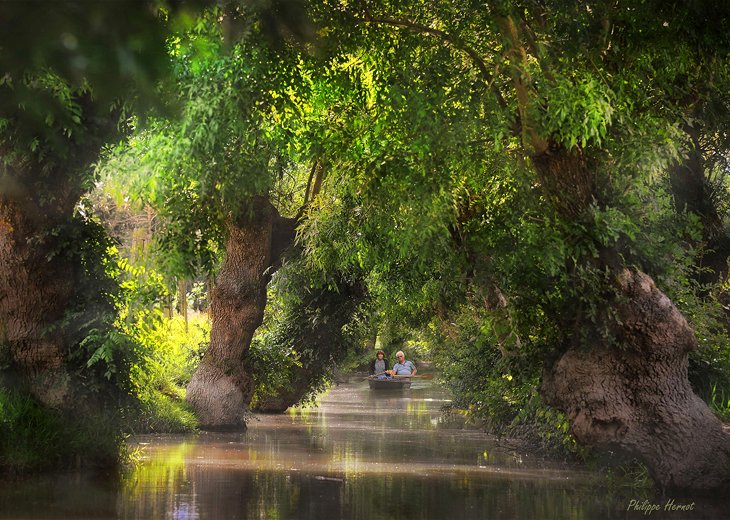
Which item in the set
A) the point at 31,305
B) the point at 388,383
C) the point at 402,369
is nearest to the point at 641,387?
the point at 31,305

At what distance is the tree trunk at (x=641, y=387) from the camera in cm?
1356

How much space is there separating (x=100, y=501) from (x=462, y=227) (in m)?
7.04

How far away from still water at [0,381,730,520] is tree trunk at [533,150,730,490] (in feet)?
1.88

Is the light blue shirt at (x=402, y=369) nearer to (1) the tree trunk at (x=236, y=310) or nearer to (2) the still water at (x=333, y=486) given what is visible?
(1) the tree trunk at (x=236, y=310)

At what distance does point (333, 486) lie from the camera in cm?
1395

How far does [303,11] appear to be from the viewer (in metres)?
3.37

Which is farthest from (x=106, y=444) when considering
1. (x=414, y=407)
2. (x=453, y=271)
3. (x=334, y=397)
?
(x=334, y=397)

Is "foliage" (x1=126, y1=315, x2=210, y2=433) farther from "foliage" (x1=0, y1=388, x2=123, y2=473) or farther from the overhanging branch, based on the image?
the overhanging branch

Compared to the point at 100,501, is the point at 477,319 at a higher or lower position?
higher

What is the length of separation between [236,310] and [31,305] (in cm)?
865

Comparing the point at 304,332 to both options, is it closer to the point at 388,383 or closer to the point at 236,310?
the point at 236,310

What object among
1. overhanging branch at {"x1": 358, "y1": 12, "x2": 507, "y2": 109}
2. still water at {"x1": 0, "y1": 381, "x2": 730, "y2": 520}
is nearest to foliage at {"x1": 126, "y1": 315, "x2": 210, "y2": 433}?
still water at {"x1": 0, "y1": 381, "x2": 730, "y2": 520}

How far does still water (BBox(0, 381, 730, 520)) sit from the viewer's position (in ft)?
38.4

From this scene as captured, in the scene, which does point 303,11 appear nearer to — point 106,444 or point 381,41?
point 381,41
